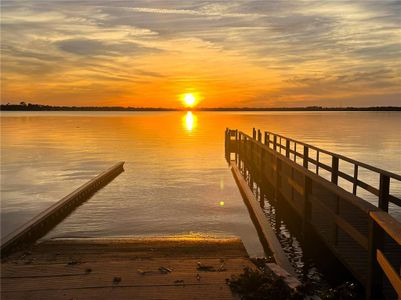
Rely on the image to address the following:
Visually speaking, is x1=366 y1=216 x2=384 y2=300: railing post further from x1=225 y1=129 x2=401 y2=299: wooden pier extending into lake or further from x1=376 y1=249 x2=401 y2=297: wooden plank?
x1=376 y1=249 x2=401 y2=297: wooden plank

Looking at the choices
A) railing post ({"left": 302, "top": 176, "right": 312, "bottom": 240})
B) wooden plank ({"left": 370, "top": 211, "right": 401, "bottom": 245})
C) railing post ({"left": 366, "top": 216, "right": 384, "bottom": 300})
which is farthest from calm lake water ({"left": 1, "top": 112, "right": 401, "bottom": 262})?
wooden plank ({"left": 370, "top": 211, "right": 401, "bottom": 245})

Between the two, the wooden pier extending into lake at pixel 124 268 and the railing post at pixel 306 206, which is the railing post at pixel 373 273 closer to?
the wooden pier extending into lake at pixel 124 268

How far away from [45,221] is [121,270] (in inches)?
247

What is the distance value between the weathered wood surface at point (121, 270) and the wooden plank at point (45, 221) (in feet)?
3.21

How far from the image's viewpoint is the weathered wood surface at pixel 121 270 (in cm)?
559

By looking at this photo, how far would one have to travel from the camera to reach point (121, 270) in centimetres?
646

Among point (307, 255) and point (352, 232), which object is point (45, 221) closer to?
point (307, 255)

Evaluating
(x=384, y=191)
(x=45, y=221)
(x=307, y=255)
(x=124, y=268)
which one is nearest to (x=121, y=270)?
(x=124, y=268)

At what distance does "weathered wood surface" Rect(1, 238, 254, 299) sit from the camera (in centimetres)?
559

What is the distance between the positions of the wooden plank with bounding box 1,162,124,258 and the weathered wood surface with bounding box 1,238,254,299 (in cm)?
98

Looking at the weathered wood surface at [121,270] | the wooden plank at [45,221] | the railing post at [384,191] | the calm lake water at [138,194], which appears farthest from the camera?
the calm lake water at [138,194]

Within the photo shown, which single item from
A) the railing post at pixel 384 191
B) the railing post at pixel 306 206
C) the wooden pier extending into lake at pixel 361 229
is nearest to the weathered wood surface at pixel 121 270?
the wooden pier extending into lake at pixel 361 229

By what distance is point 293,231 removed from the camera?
42.4 feet

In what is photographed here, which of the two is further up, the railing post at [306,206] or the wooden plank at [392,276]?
the wooden plank at [392,276]
